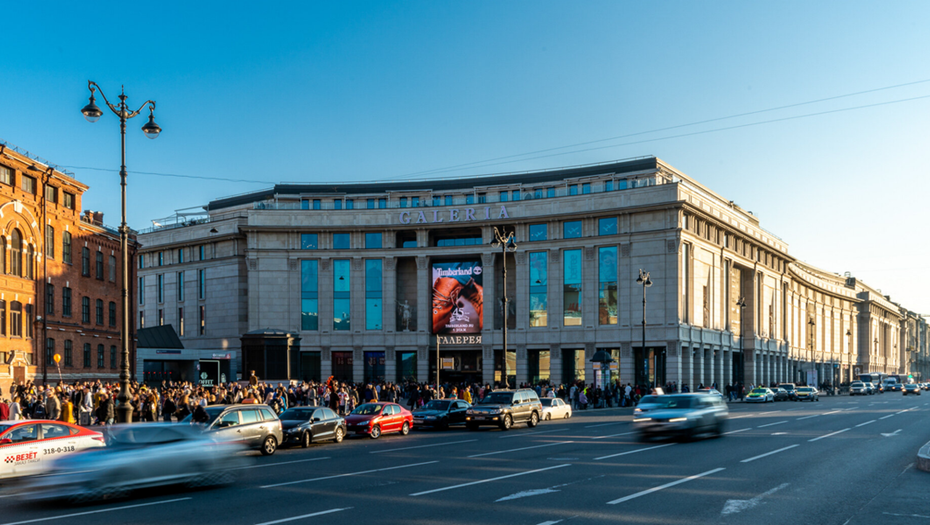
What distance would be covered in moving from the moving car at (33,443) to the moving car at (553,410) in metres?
24.7

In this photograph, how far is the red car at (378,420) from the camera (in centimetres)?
2977

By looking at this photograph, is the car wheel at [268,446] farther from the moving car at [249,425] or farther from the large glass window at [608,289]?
the large glass window at [608,289]

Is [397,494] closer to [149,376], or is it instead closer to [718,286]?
[149,376]

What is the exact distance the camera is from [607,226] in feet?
234

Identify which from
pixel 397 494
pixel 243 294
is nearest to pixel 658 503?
pixel 397 494

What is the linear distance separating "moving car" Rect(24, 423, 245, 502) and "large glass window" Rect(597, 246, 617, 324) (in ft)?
187

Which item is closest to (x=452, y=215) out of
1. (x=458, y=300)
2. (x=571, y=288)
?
(x=458, y=300)

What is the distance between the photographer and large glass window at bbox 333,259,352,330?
76.8 m

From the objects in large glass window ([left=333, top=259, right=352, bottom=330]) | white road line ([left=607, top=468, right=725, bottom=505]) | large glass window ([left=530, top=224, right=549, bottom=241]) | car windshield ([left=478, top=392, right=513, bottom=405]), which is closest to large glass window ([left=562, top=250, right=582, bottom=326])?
large glass window ([left=530, top=224, right=549, bottom=241])

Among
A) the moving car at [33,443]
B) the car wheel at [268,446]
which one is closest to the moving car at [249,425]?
the car wheel at [268,446]

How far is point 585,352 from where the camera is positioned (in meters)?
71.4

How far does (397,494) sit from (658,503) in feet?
15.1

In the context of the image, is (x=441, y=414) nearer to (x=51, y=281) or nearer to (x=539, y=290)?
(x=51, y=281)

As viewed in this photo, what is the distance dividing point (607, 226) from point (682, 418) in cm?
4786
